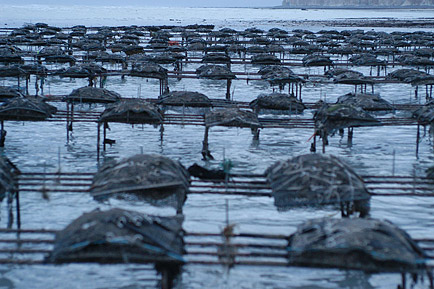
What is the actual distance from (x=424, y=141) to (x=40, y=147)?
588 inches

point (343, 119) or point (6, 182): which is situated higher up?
point (343, 119)

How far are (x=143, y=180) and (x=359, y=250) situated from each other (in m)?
4.70

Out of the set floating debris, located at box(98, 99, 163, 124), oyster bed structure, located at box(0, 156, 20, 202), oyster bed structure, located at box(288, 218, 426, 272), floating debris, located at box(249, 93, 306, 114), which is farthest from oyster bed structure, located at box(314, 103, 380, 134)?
oyster bed structure, located at box(0, 156, 20, 202)

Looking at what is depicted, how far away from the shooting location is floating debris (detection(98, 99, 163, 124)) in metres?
16.2

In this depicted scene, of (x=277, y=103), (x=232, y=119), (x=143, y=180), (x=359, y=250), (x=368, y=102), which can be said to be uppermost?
(x=368, y=102)

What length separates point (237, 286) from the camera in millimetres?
10281

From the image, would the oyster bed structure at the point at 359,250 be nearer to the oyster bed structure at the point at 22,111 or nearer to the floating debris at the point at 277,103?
the oyster bed structure at the point at 22,111

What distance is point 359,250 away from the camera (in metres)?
7.64

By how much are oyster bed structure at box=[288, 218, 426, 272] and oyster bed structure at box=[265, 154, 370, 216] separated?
2398mm

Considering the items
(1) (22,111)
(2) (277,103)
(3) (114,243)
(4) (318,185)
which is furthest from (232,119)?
(3) (114,243)

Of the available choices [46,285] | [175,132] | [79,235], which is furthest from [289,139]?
[79,235]

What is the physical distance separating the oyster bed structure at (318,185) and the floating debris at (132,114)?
20.5 ft

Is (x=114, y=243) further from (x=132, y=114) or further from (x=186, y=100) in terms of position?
(x=186, y=100)

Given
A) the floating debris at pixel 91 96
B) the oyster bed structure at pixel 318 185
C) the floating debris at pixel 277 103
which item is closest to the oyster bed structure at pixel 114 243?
the oyster bed structure at pixel 318 185
